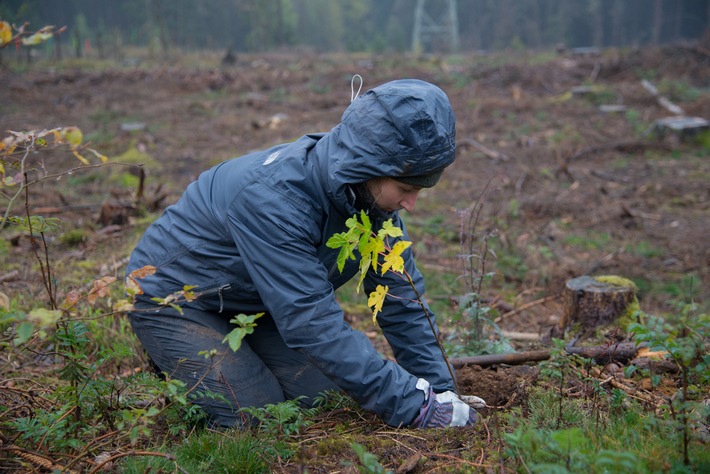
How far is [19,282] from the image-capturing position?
5.12 metres

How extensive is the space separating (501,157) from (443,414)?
341 inches

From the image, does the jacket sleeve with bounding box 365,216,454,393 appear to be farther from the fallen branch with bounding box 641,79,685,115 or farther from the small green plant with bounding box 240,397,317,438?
the fallen branch with bounding box 641,79,685,115

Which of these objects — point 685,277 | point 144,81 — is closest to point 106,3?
point 144,81

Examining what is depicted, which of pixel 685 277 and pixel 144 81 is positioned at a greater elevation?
pixel 144 81

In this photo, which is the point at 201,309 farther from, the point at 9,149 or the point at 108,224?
the point at 108,224

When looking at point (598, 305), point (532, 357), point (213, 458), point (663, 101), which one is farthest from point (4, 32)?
point (663, 101)

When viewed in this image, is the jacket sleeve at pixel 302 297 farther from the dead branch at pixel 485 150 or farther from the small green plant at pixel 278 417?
the dead branch at pixel 485 150

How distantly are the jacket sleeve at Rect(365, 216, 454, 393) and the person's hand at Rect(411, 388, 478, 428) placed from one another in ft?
1.05

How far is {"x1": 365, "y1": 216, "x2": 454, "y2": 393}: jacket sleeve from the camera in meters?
3.23

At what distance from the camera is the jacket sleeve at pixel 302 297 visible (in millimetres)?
2650

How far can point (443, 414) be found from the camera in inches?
113

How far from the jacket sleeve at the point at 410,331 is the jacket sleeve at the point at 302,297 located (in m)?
0.48

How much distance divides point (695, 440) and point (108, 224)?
6205 millimetres

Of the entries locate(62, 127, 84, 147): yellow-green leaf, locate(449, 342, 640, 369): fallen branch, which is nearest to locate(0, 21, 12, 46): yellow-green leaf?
locate(62, 127, 84, 147): yellow-green leaf
